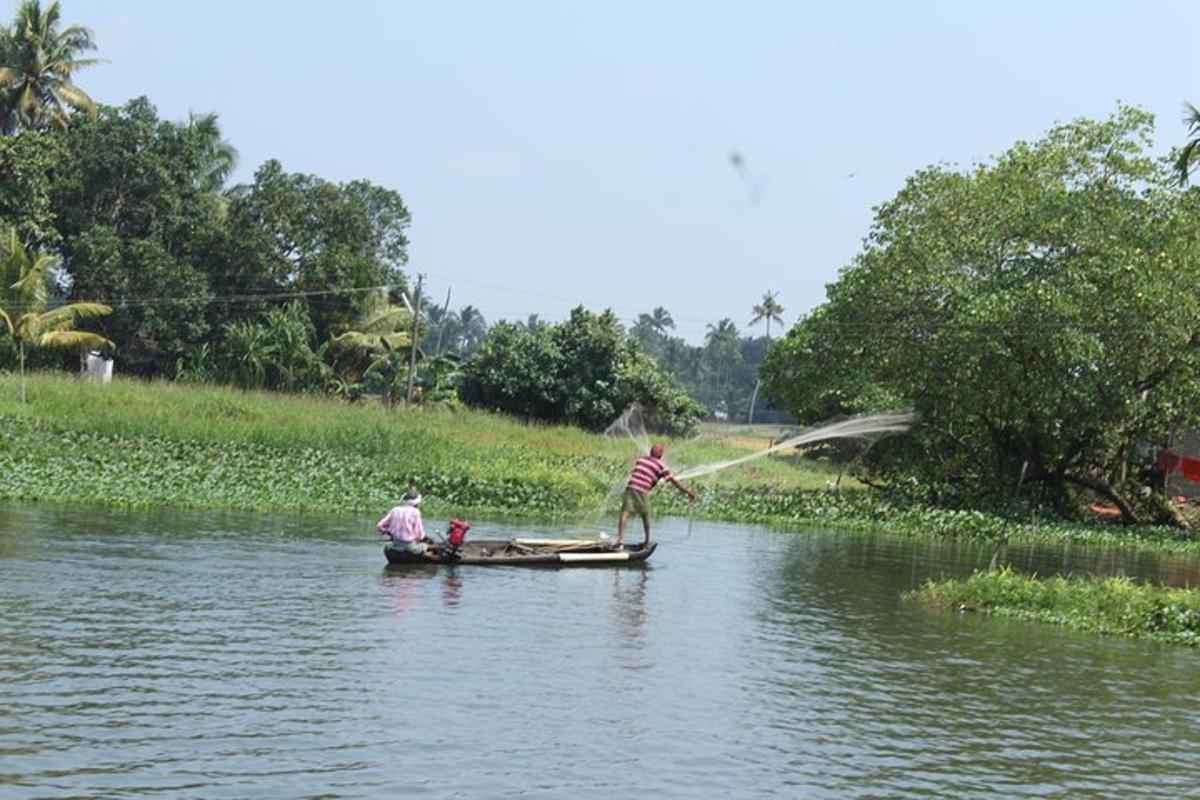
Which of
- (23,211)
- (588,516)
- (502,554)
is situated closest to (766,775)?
(502,554)

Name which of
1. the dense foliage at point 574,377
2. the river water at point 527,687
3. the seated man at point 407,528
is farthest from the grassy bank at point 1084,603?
the dense foliage at point 574,377

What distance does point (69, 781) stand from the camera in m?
10.2

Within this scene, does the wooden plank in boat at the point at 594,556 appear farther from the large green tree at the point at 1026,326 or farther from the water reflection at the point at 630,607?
the large green tree at the point at 1026,326

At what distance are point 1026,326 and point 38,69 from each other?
140 ft

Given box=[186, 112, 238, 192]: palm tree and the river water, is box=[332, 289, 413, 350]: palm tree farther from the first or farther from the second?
the river water

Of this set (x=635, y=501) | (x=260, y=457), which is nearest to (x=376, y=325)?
(x=260, y=457)

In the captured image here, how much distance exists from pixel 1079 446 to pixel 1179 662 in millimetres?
24681

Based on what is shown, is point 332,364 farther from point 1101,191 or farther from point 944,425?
point 1101,191

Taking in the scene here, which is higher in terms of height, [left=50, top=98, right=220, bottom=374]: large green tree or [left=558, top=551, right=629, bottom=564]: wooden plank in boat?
[left=50, top=98, right=220, bottom=374]: large green tree

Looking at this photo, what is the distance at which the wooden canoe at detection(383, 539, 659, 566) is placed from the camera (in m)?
22.5

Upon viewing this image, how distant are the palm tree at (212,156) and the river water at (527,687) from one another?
153ft

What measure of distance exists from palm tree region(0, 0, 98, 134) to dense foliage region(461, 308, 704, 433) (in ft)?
64.5

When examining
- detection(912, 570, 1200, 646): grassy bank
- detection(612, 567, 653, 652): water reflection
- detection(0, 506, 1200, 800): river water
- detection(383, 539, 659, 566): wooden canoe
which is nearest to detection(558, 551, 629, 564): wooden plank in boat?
detection(383, 539, 659, 566): wooden canoe

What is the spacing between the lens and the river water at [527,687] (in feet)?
37.0
